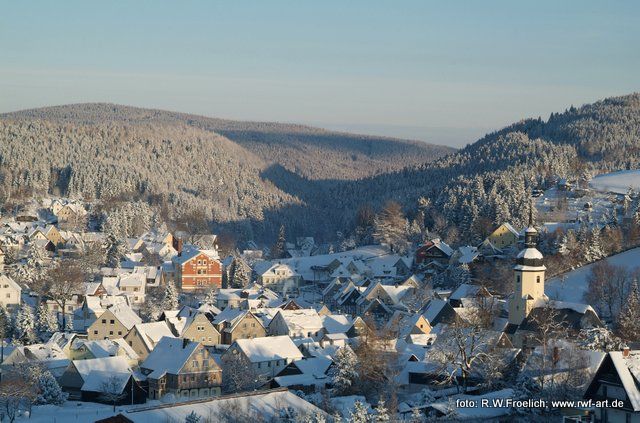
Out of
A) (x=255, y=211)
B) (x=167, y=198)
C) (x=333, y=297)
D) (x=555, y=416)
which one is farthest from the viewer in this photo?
(x=255, y=211)

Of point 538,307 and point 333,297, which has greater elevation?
point 538,307

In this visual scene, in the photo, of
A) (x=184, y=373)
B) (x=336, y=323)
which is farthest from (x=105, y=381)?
(x=336, y=323)

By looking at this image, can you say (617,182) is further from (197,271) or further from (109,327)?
(109,327)

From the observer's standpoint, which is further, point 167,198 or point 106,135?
point 106,135

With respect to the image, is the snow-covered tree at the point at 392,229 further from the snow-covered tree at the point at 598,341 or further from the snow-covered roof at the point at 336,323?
the snow-covered tree at the point at 598,341

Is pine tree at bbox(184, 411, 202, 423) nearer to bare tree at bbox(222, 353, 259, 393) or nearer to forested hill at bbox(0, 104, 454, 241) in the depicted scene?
bare tree at bbox(222, 353, 259, 393)

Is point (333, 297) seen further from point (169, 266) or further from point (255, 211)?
point (255, 211)

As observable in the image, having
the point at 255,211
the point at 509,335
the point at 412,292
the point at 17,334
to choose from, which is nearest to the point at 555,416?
the point at 509,335

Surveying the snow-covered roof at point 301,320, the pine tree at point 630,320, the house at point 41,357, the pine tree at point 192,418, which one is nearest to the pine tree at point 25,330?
the house at point 41,357
